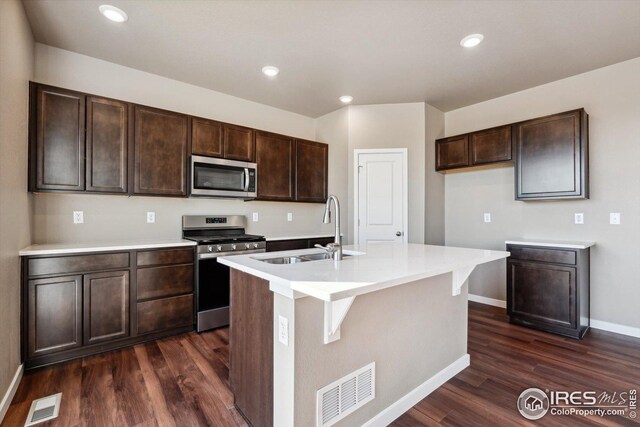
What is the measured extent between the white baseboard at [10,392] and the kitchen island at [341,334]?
130cm

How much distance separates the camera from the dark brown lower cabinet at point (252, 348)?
1.51 m

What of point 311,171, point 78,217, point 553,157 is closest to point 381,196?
point 311,171

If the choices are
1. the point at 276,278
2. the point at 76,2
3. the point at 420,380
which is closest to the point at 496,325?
the point at 420,380

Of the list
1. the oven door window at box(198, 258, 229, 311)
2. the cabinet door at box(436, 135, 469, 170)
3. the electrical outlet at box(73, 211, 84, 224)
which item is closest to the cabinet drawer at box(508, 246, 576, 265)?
the cabinet door at box(436, 135, 469, 170)

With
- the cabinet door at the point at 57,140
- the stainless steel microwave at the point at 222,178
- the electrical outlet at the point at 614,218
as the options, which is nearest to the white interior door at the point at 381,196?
the stainless steel microwave at the point at 222,178

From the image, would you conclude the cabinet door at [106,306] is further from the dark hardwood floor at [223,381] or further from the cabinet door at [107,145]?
the cabinet door at [107,145]

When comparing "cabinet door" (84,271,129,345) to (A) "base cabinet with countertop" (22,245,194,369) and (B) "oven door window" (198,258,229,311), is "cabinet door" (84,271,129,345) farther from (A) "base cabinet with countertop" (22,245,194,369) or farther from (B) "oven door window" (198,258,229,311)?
(B) "oven door window" (198,258,229,311)

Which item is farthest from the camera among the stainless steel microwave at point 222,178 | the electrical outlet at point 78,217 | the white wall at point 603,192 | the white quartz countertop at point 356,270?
the stainless steel microwave at point 222,178

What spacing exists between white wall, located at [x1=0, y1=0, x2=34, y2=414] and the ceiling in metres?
0.35

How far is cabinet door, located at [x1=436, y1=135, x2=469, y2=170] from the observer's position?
3910 millimetres

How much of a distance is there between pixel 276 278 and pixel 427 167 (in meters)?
3.34

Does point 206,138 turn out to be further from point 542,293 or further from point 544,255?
point 542,293

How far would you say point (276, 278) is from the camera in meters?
1.29

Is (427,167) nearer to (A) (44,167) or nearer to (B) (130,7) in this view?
(B) (130,7)
